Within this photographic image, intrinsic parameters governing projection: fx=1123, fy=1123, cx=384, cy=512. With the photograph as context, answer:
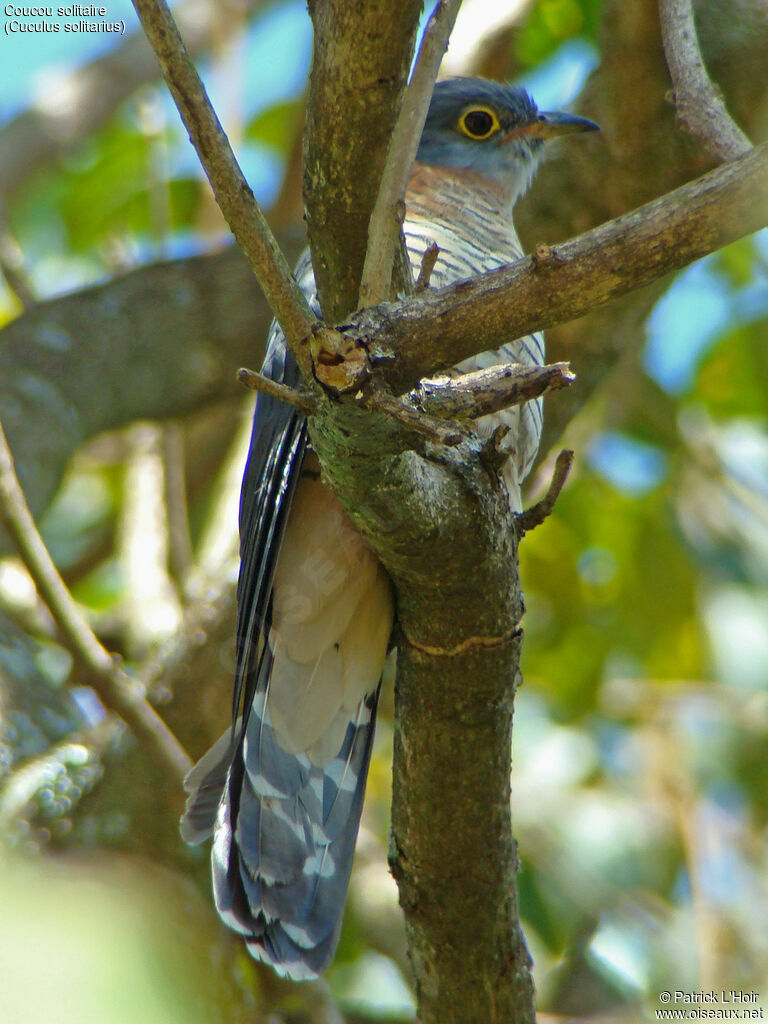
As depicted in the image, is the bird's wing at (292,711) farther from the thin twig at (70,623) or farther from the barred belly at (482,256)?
the barred belly at (482,256)

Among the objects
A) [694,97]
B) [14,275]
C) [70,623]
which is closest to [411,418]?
[694,97]

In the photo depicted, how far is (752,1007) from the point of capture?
3043mm

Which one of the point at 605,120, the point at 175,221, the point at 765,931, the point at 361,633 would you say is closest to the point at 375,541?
the point at 361,633

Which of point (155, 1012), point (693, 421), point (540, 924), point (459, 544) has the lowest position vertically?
point (540, 924)

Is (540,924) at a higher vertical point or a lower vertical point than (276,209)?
lower

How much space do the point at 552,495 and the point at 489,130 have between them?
7.00 feet

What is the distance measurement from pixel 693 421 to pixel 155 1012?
395 centimetres

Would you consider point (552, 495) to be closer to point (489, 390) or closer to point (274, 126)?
point (489, 390)

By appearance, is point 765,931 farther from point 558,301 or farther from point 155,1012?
point 155,1012

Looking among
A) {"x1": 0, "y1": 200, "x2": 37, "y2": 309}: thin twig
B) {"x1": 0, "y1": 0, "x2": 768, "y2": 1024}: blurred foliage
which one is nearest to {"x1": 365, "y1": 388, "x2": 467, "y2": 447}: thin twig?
{"x1": 0, "y1": 0, "x2": 768, "y2": 1024}: blurred foliage

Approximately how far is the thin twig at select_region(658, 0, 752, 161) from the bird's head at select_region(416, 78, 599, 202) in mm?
1426

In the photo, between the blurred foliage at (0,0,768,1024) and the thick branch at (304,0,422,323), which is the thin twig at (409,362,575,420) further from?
the blurred foliage at (0,0,768,1024)

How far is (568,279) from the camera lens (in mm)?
1419

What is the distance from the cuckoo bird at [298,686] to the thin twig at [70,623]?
221 millimetres
